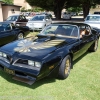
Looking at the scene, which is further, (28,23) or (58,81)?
(28,23)

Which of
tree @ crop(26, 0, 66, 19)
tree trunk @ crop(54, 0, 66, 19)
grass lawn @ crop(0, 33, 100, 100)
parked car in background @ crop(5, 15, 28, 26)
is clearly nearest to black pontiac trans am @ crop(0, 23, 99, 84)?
grass lawn @ crop(0, 33, 100, 100)

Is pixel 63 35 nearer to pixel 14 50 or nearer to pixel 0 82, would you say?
pixel 14 50

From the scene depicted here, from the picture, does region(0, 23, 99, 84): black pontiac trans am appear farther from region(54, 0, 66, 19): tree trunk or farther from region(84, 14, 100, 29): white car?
region(54, 0, 66, 19): tree trunk

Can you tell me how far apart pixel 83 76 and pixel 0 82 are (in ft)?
7.68

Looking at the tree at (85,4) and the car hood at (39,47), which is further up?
the tree at (85,4)

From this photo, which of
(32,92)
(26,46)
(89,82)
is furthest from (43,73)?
(89,82)

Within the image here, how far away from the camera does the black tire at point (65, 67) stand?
397cm

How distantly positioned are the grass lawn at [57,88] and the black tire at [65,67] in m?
0.15

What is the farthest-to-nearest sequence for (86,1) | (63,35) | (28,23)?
1. (86,1)
2. (28,23)
3. (63,35)

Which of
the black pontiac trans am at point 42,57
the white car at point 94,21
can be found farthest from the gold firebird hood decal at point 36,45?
the white car at point 94,21

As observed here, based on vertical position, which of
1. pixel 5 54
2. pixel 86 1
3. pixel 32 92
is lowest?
pixel 32 92

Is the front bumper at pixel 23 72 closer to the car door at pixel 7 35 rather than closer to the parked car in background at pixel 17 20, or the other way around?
the car door at pixel 7 35

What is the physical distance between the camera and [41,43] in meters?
4.45

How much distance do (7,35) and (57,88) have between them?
468 cm
